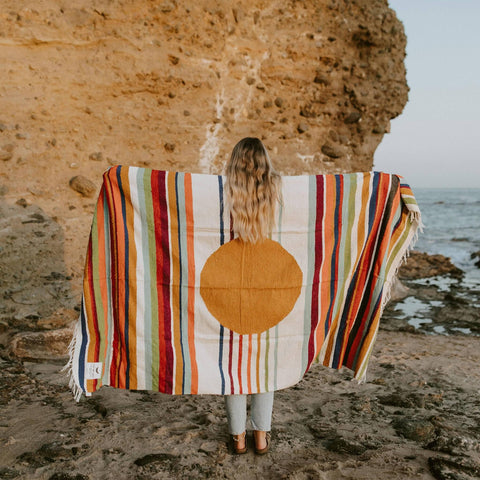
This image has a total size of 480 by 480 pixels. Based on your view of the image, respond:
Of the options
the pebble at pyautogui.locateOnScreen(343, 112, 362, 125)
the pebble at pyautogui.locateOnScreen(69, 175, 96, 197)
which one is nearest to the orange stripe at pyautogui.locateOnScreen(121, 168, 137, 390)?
the pebble at pyautogui.locateOnScreen(69, 175, 96, 197)

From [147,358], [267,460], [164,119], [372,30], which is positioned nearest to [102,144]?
[164,119]

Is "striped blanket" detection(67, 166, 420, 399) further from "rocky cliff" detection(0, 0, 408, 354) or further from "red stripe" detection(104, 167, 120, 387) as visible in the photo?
"rocky cliff" detection(0, 0, 408, 354)

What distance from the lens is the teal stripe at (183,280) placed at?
2.51 meters

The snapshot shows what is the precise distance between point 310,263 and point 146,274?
94cm

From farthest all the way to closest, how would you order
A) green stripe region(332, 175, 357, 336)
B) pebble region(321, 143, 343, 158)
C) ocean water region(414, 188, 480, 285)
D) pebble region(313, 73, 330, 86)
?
ocean water region(414, 188, 480, 285)
pebble region(321, 143, 343, 158)
pebble region(313, 73, 330, 86)
green stripe region(332, 175, 357, 336)

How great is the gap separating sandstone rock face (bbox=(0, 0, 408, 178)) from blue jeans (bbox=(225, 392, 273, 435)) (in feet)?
11.0

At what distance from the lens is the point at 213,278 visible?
2.54 m

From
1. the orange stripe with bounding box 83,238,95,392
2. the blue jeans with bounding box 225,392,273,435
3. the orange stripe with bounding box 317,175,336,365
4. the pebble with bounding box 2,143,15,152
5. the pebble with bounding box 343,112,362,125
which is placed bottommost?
the blue jeans with bounding box 225,392,273,435

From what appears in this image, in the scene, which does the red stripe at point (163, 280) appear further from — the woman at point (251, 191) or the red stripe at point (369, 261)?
the red stripe at point (369, 261)

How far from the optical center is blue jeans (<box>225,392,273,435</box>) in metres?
2.59

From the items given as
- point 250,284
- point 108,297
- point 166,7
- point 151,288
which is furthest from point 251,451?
point 166,7

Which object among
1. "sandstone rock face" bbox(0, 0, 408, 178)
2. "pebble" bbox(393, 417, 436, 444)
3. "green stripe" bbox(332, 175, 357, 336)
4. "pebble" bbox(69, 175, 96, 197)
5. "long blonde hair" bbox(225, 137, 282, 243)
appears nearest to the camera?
"long blonde hair" bbox(225, 137, 282, 243)

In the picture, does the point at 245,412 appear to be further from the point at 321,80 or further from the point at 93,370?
the point at 321,80

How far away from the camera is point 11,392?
10.8ft
